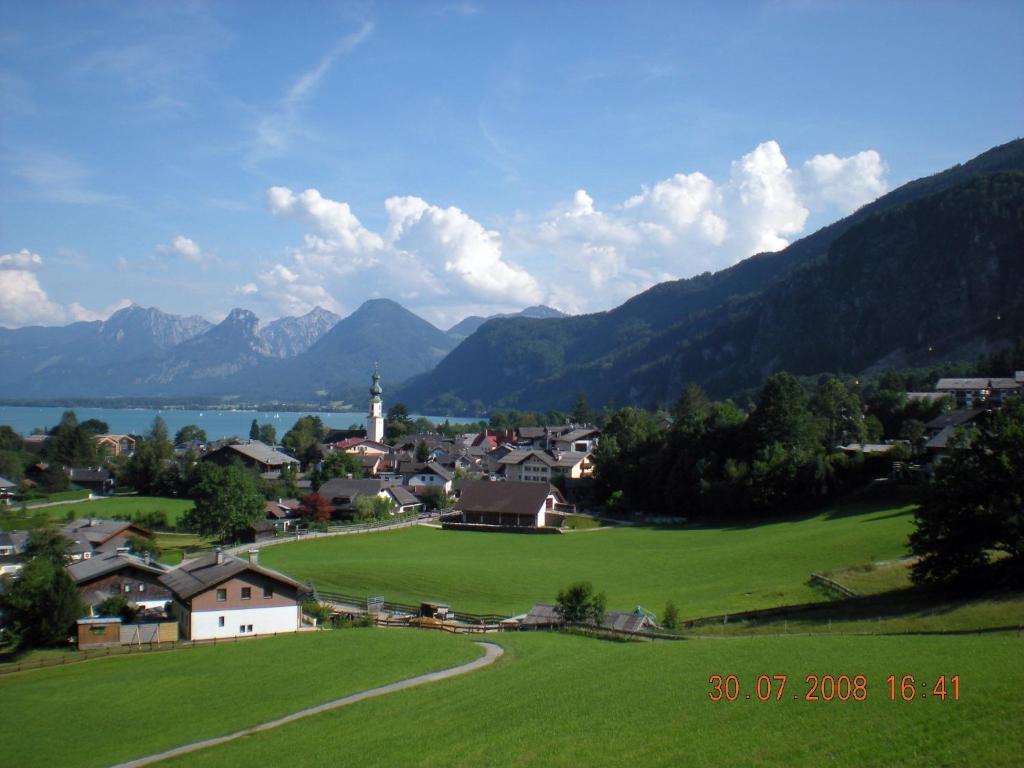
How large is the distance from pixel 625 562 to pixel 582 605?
683 inches

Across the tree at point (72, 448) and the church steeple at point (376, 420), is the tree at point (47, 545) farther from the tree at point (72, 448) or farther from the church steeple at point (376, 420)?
the church steeple at point (376, 420)

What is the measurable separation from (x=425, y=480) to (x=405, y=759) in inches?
2948

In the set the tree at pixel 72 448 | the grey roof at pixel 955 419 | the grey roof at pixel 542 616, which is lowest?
the grey roof at pixel 542 616

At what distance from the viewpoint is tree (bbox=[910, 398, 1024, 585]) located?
2683 centimetres

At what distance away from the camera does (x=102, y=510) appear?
73375 mm

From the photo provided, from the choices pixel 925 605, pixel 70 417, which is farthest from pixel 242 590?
pixel 70 417

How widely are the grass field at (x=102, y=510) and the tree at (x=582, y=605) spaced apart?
156 ft

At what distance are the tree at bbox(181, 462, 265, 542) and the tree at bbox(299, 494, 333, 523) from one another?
18.9ft

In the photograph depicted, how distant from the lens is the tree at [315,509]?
66375 millimetres

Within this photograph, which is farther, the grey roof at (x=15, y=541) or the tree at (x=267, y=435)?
the tree at (x=267, y=435)

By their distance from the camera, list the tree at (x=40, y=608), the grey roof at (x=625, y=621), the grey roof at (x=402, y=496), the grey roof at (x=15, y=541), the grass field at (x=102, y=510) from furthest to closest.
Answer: the grey roof at (x=402, y=496)
the grass field at (x=102, y=510)
the grey roof at (x=15, y=541)
the tree at (x=40, y=608)
the grey roof at (x=625, y=621)

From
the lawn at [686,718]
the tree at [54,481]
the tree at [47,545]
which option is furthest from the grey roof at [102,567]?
the tree at [54,481]

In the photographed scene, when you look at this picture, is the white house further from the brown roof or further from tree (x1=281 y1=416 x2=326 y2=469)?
tree (x1=281 y1=416 x2=326 y2=469)

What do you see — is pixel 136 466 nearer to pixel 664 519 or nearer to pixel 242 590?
pixel 664 519
